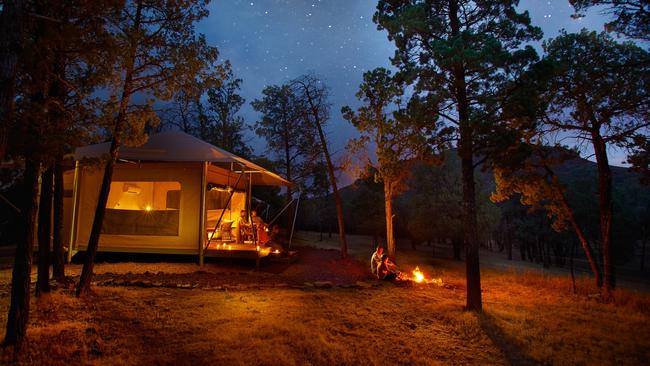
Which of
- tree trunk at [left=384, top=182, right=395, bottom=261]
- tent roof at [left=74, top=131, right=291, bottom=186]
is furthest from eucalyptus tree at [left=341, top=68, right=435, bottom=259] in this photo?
tent roof at [left=74, top=131, right=291, bottom=186]

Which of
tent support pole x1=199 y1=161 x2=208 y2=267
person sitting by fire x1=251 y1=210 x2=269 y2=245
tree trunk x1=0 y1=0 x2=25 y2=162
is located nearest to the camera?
tree trunk x1=0 y1=0 x2=25 y2=162

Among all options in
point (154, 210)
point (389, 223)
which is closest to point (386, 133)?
point (389, 223)

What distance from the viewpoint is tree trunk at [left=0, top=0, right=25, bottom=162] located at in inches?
126

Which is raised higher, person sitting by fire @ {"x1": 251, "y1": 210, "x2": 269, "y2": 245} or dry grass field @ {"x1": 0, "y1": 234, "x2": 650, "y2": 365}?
person sitting by fire @ {"x1": 251, "y1": 210, "x2": 269, "y2": 245}

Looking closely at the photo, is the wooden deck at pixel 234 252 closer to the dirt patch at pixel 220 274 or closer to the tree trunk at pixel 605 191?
the dirt patch at pixel 220 274

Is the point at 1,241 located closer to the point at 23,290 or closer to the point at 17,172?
the point at 17,172

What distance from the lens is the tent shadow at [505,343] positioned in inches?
183

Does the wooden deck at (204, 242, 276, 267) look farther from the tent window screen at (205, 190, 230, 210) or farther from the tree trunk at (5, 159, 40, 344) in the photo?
the tree trunk at (5, 159, 40, 344)

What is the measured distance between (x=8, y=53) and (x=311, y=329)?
456 cm

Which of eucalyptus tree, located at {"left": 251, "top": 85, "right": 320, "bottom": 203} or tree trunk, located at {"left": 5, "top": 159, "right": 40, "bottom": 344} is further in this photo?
eucalyptus tree, located at {"left": 251, "top": 85, "right": 320, "bottom": 203}

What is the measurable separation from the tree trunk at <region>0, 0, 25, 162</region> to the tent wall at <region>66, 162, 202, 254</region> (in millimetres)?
7096

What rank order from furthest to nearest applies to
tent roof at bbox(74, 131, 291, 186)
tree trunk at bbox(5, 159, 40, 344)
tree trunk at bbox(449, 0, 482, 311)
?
tent roof at bbox(74, 131, 291, 186) → tree trunk at bbox(449, 0, 482, 311) → tree trunk at bbox(5, 159, 40, 344)

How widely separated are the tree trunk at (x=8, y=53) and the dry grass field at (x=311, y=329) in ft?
7.78

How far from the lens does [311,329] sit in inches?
200
